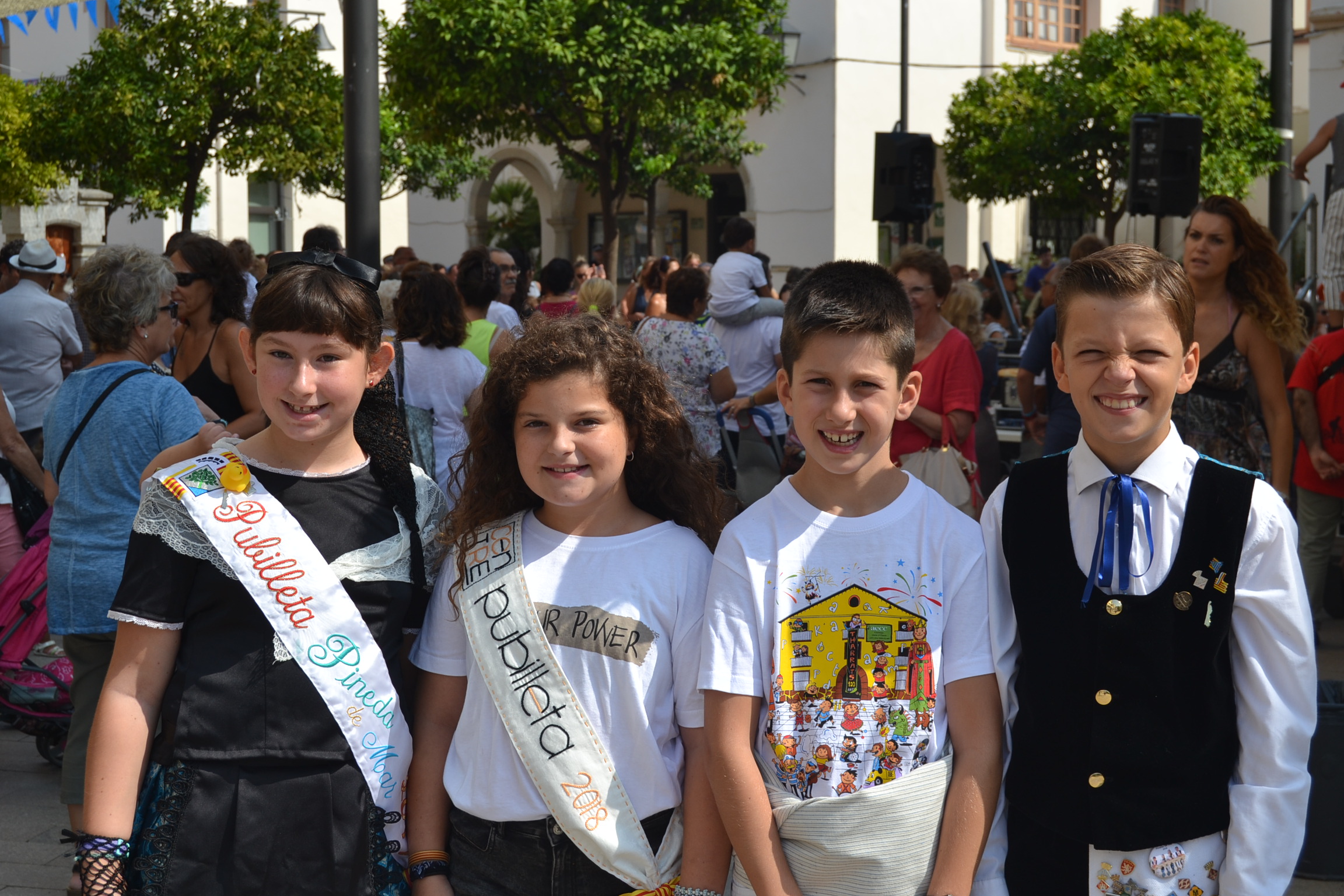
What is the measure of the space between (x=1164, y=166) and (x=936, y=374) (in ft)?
13.8

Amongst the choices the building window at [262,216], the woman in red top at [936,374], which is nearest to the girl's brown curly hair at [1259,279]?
the woman in red top at [936,374]

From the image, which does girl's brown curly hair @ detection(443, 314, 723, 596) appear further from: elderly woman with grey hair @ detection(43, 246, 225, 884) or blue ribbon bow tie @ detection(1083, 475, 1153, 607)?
elderly woman with grey hair @ detection(43, 246, 225, 884)

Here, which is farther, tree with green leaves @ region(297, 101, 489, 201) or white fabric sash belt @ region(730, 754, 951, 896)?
tree with green leaves @ region(297, 101, 489, 201)

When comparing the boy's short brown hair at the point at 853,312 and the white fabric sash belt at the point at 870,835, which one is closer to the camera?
the white fabric sash belt at the point at 870,835

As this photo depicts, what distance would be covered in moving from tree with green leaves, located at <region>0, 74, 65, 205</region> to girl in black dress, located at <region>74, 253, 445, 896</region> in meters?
14.4

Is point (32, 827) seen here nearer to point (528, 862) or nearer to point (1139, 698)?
point (528, 862)

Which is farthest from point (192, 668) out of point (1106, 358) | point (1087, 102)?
point (1087, 102)

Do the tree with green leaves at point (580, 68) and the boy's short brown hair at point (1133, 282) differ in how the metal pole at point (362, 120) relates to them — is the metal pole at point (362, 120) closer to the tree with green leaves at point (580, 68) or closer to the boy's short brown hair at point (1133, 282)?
the boy's short brown hair at point (1133, 282)

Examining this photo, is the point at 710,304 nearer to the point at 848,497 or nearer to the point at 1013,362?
the point at 1013,362

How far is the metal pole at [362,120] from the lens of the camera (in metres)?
4.84

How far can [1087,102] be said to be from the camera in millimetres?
21328

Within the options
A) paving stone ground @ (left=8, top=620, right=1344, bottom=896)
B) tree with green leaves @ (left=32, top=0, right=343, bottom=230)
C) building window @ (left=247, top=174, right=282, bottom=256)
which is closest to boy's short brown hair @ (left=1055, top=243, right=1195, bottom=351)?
paving stone ground @ (left=8, top=620, right=1344, bottom=896)

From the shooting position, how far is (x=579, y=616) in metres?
2.23

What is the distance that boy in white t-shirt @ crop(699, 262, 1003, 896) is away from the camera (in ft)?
6.85
